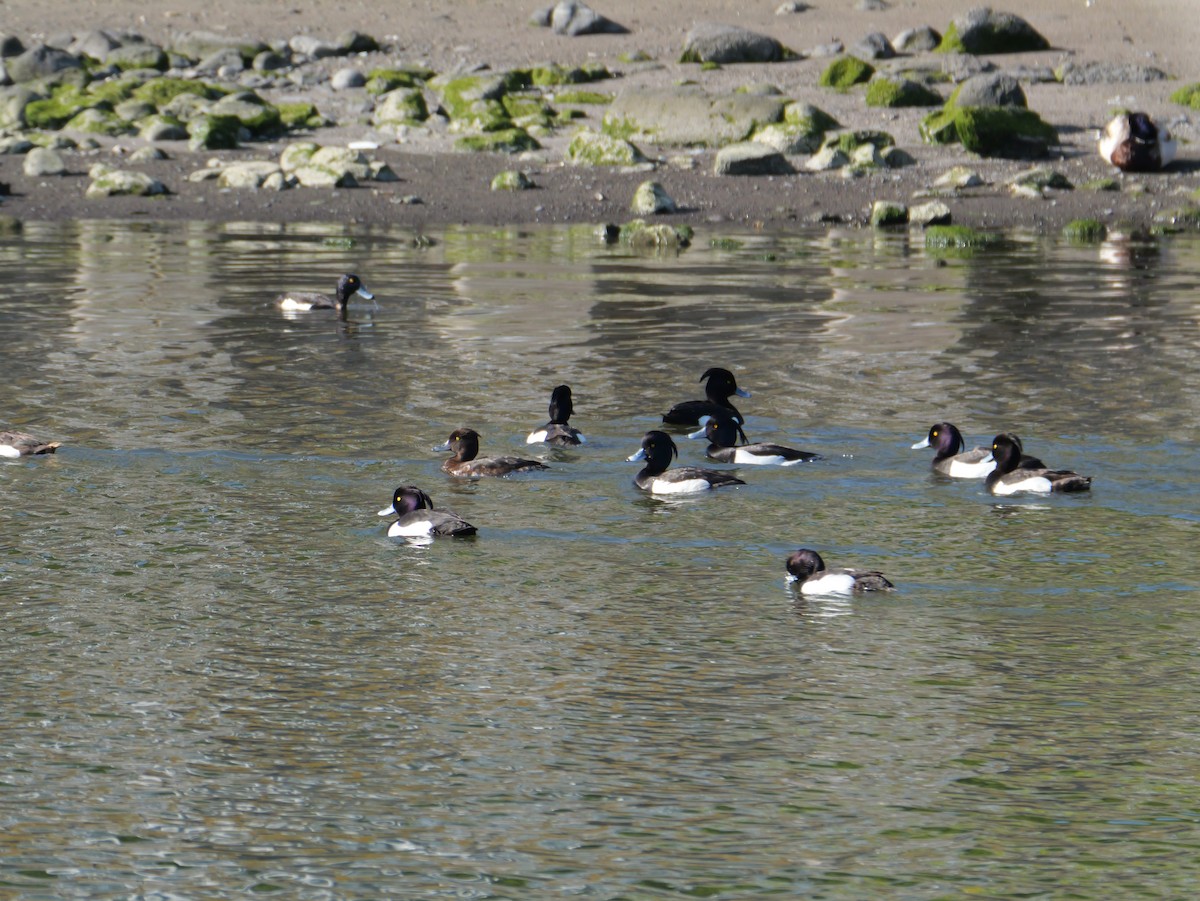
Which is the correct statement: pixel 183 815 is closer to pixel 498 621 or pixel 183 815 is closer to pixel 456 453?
pixel 498 621

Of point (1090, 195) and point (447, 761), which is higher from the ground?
point (1090, 195)

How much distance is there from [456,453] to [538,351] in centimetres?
572

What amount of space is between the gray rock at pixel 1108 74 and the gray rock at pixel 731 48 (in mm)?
7229

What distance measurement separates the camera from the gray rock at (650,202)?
3331cm

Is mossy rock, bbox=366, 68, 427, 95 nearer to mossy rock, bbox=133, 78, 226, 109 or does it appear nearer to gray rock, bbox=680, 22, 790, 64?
mossy rock, bbox=133, 78, 226, 109

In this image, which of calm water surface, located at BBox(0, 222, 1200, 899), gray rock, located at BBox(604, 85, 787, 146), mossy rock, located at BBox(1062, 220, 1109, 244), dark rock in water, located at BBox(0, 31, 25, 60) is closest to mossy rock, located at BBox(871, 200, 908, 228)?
mossy rock, located at BBox(1062, 220, 1109, 244)

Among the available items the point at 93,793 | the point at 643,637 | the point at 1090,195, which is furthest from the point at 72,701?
the point at 1090,195

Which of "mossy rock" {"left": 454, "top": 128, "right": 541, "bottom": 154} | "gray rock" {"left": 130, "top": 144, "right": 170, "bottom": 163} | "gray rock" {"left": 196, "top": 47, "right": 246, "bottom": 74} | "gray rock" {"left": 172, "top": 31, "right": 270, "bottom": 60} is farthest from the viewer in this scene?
"gray rock" {"left": 172, "top": 31, "right": 270, "bottom": 60}

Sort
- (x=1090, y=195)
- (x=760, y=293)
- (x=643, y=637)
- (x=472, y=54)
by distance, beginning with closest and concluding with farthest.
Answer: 1. (x=643, y=637)
2. (x=760, y=293)
3. (x=1090, y=195)
4. (x=472, y=54)

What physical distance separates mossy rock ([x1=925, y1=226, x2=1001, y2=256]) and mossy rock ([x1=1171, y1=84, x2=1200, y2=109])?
42.5 ft

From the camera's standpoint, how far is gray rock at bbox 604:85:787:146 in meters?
39.6

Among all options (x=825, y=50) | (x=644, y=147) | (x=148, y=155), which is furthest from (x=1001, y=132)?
(x=148, y=155)

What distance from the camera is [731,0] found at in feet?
181

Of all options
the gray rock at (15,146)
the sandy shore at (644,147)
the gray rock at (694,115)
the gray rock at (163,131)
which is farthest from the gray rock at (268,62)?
the gray rock at (694,115)
